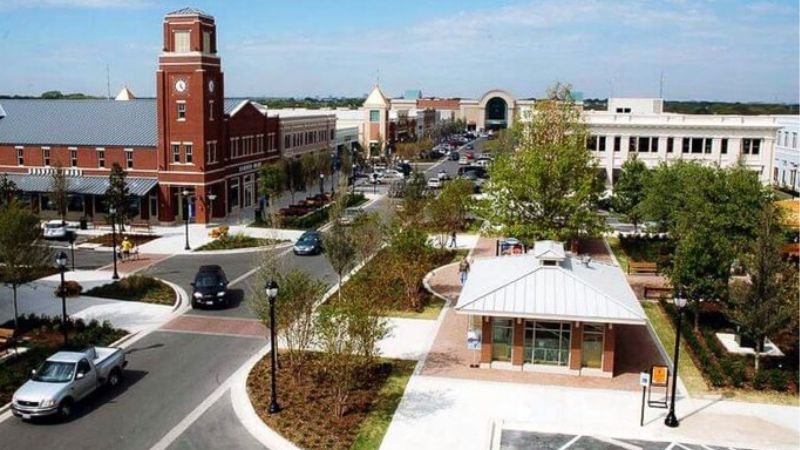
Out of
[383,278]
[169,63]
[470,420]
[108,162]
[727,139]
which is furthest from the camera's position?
[727,139]

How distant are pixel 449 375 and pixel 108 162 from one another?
1493 inches

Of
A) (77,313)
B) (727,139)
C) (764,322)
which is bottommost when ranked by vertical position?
(77,313)

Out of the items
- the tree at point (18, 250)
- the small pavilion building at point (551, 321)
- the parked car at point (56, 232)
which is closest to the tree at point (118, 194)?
the parked car at point (56, 232)

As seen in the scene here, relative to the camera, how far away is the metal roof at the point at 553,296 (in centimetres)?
2292

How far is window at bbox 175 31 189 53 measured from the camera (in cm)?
4931

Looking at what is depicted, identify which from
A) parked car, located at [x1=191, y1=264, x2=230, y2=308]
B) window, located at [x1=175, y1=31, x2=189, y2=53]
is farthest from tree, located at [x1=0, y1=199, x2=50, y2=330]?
window, located at [x1=175, y1=31, x2=189, y2=53]

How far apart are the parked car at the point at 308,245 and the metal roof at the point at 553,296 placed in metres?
17.3

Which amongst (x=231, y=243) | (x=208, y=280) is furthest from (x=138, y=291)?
(x=231, y=243)

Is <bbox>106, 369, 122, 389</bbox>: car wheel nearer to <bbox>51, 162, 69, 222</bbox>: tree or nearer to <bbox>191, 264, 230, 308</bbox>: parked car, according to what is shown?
<bbox>191, 264, 230, 308</bbox>: parked car

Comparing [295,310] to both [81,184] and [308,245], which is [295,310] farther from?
[81,184]

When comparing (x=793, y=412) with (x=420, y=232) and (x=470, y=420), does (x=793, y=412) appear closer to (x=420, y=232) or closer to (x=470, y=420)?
(x=470, y=420)

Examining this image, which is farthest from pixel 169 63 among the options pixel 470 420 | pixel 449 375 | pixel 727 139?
pixel 727 139

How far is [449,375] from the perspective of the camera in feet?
75.8

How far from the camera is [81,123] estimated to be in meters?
55.3
